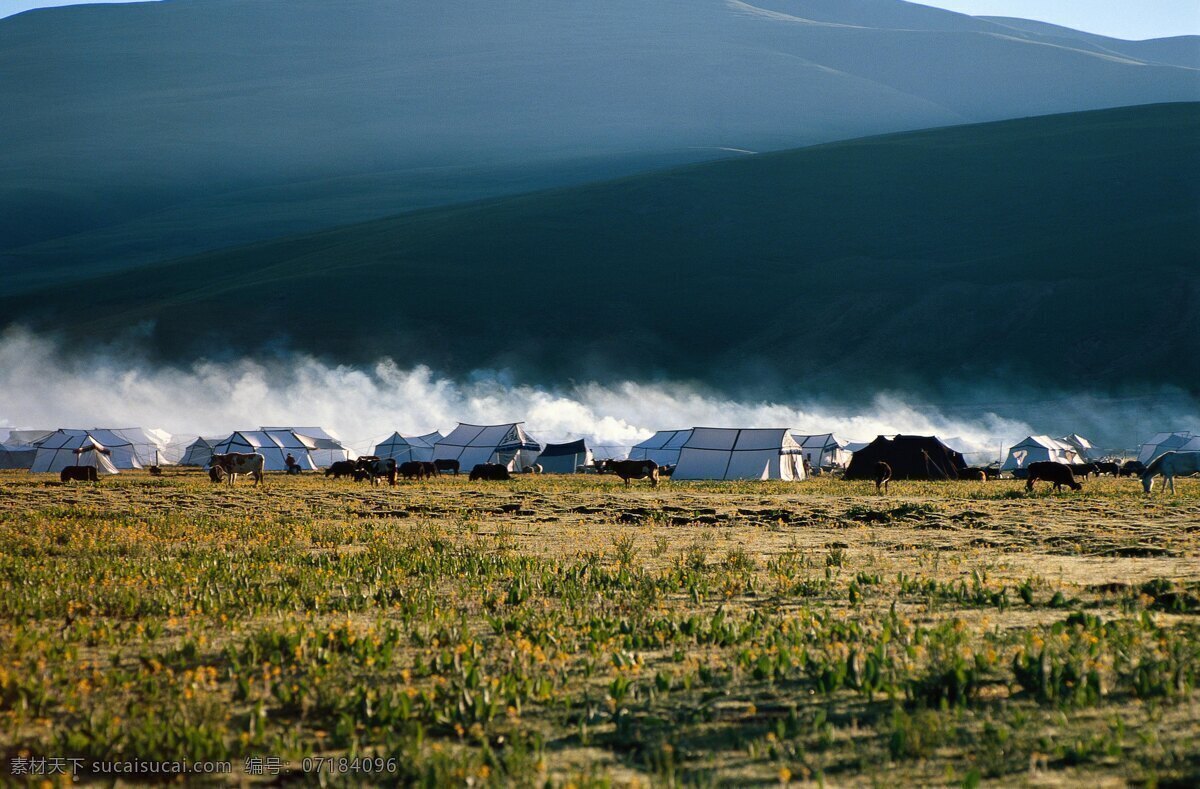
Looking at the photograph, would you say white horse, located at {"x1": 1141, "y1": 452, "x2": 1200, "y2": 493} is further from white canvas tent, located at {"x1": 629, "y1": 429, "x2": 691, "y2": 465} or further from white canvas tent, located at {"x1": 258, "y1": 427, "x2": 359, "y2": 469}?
white canvas tent, located at {"x1": 258, "y1": 427, "x2": 359, "y2": 469}

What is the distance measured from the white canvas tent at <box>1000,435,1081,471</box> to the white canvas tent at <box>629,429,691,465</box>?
65.1ft

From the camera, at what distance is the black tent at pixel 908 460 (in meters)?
51.5

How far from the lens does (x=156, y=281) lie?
5443 inches

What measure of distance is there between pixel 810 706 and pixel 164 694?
4.45 m

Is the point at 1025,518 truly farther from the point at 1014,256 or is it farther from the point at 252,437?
the point at 1014,256

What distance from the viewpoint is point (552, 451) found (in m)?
69.2

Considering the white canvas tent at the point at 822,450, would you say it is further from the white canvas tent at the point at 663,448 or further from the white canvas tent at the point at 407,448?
the white canvas tent at the point at 407,448

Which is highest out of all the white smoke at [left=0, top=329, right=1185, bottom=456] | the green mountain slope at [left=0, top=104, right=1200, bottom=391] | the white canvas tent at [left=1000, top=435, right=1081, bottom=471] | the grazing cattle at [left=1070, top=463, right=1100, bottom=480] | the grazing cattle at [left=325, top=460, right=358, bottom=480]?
the green mountain slope at [left=0, top=104, right=1200, bottom=391]

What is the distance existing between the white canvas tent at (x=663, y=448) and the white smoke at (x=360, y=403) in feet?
67.9

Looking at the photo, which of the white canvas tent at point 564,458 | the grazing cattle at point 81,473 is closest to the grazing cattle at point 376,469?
the grazing cattle at point 81,473

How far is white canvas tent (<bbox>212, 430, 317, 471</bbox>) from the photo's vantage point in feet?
220

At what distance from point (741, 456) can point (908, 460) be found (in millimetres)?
7613

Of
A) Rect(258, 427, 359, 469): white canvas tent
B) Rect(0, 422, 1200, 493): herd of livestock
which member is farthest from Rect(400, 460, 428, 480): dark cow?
Rect(258, 427, 359, 469): white canvas tent

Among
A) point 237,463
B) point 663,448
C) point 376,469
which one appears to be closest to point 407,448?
→ point 663,448
